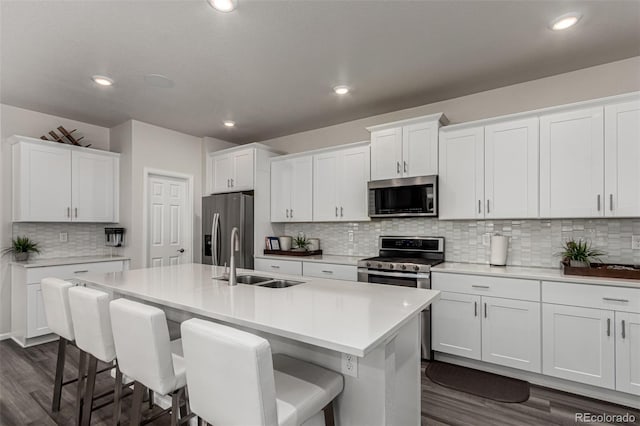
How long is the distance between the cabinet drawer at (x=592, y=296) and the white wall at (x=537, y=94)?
1701 millimetres

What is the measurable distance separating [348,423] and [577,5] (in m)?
2.80

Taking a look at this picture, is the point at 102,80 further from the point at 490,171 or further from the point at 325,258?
the point at 490,171

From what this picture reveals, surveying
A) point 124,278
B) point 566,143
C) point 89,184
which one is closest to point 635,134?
point 566,143

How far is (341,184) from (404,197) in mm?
880

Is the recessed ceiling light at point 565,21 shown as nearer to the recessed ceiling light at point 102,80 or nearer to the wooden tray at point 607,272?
the wooden tray at point 607,272

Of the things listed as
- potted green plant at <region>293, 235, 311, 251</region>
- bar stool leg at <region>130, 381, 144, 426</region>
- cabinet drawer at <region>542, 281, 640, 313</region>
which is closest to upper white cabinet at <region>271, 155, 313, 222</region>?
potted green plant at <region>293, 235, 311, 251</region>

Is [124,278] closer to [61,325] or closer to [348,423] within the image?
[61,325]

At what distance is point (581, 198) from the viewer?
2646mm

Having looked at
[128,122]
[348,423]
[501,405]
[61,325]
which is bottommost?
[501,405]

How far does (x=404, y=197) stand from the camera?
3.53 m

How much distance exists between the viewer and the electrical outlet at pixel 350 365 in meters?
1.46

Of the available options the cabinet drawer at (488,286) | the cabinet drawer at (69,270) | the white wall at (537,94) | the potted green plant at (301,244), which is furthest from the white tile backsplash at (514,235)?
the cabinet drawer at (69,270)

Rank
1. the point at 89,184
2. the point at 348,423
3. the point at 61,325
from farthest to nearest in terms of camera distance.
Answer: the point at 89,184 < the point at 61,325 < the point at 348,423

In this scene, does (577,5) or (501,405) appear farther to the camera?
→ (501,405)
